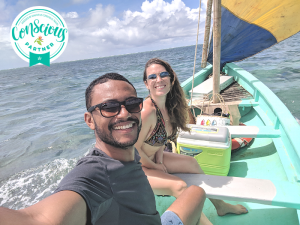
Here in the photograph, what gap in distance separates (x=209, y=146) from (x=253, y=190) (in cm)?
63

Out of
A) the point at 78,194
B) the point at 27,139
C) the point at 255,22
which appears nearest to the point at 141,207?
the point at 78,194

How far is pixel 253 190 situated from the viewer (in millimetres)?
1589

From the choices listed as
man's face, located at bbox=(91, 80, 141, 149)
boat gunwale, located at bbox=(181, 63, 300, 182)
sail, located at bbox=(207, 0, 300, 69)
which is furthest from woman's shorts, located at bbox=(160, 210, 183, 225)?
sail, located at bbox=(207, 0, 300, 69)

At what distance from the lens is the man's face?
3.51ft

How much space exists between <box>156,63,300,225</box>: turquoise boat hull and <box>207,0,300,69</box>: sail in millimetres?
2287

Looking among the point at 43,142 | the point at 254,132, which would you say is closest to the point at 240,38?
the point at 254,132

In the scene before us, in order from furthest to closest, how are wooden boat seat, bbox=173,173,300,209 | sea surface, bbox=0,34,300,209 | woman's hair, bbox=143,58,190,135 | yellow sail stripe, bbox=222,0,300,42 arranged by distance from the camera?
yellow sail stripe, bbox=222,0,300,42 → sea surface, bbox=0,34,300,209 → woman's hair, bbox=143,58,190,135 → wooden boat seat, bbox=173,173,300,209

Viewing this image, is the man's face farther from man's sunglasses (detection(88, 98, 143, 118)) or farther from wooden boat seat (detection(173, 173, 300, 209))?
wooden boat seat (detection(173, 173, 300, 209))

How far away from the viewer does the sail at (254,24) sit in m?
4.76

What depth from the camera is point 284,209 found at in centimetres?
183

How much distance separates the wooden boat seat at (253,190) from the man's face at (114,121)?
96 cm

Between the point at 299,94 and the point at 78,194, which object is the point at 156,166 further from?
the point at 299,94

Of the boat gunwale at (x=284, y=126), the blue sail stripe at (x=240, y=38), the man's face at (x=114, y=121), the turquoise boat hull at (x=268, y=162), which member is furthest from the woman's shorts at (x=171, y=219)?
the blue sail stripe at (x=240, y=38)

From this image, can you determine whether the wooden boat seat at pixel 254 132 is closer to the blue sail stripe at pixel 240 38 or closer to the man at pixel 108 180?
the man at pixel 108 180
